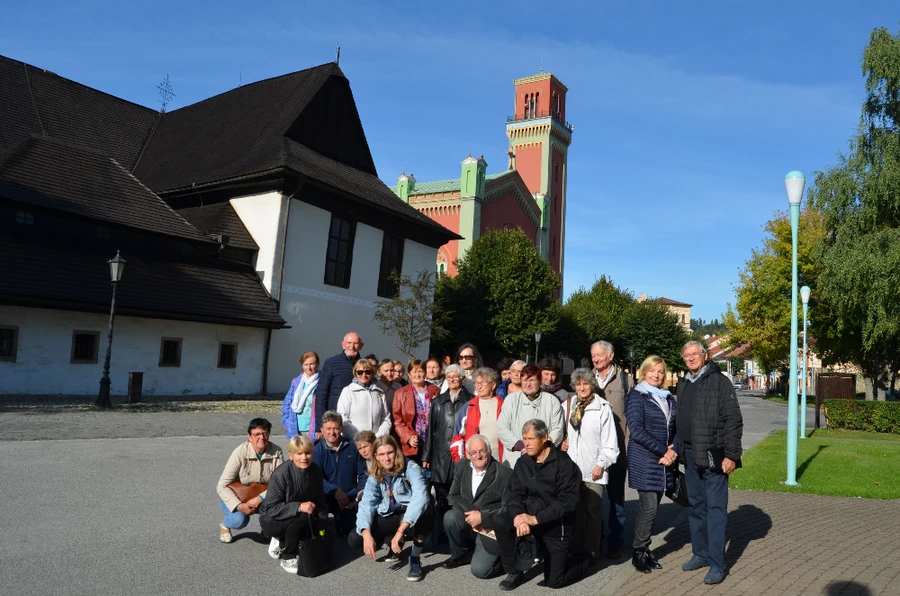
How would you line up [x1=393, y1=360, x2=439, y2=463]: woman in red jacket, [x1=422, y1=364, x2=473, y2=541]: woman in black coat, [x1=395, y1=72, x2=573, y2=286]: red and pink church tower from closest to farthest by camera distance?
[x1=422, y1=364, x2=473, y2=541]: woman in black coat, [x1=393, y1=360, x2=439, y2=463]: woman in red jacket, [x1=395, y1=72, x2=573, y2=286]: red and pink church tower

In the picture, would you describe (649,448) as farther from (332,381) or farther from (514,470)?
(332,381)

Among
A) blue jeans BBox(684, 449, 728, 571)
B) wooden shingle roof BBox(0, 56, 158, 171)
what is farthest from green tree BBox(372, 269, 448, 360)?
blue jeans BBox(684, 449, 728, 571)

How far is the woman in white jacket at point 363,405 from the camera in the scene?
287 inches

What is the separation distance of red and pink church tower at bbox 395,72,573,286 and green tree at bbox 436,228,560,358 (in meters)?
2.84

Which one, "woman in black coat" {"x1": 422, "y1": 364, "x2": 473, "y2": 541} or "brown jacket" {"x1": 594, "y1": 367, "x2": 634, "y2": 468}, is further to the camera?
"woman in black coat" {"x1": 422, "y1": 364, "x2": 473, "y2": 541}

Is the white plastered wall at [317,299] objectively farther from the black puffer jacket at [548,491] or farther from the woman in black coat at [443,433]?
the black puffer jacket at [548,491]

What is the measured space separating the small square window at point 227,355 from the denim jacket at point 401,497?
19.4 metres

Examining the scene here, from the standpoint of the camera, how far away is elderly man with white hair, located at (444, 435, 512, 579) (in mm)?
6102

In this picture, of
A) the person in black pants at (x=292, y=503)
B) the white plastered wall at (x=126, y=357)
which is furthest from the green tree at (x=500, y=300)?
the person in black pants at (x=292, y=503)

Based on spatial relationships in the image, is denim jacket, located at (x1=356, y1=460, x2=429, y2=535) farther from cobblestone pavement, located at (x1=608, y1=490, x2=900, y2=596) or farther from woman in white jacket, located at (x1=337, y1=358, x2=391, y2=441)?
cobblestone pavement, located at (x1=608, y1=490, x2=900, y2=596)

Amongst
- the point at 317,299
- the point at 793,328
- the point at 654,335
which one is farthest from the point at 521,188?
the point at 793,328

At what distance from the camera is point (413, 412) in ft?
24.8

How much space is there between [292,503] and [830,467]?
11664mm

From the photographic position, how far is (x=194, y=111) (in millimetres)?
35281
